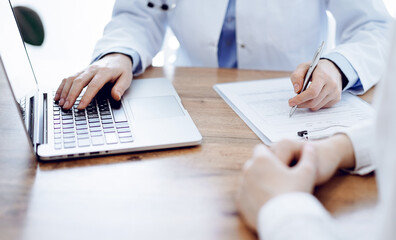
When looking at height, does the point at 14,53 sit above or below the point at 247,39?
above

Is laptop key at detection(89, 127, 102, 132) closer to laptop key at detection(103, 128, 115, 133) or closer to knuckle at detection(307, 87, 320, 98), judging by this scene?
laptop key at detection(103, 128, 115, 133)

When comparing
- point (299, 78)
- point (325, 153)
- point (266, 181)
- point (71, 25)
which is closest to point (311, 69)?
point (299, 78)

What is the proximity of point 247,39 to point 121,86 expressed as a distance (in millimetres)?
459

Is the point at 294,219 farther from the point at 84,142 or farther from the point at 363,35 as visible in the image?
the point at 363,35

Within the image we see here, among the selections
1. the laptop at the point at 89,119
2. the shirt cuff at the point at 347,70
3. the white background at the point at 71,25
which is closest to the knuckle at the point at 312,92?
the shirt cuff at the point at 347,70

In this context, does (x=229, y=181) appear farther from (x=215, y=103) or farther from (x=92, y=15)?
(x=92, y=15)

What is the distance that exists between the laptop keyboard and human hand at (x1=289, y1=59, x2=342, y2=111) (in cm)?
34

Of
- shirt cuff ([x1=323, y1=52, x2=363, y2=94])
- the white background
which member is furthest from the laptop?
the white background

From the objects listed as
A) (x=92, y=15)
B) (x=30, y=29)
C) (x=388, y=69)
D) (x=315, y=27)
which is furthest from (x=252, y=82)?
(x=92, y=15)

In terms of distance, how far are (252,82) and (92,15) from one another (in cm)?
128

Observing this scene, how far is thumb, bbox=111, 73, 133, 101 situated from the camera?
0.76m

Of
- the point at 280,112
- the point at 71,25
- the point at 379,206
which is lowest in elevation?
the point at 71,25

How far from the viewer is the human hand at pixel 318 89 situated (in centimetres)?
71

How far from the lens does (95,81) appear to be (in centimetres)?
76
